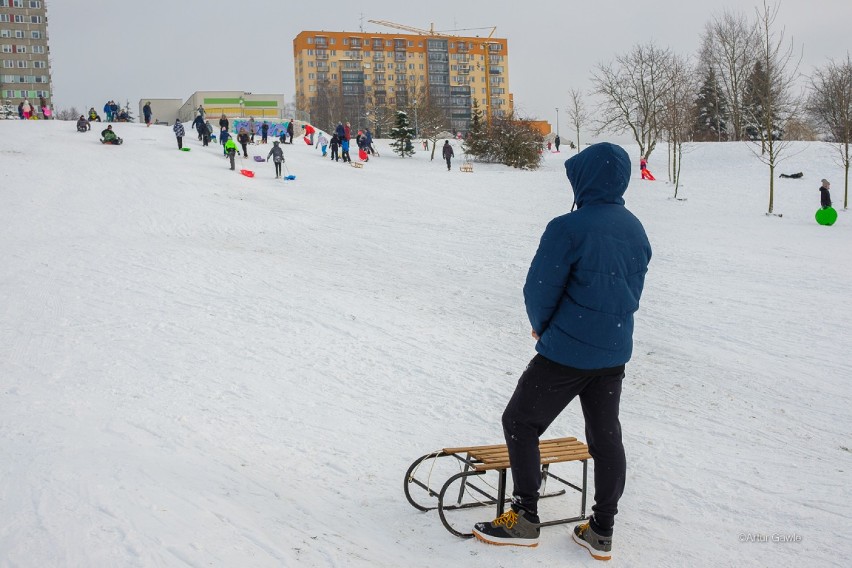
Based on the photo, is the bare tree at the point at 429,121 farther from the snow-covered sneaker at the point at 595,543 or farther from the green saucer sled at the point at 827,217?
the snow-covered sneaker at the point at 595,543

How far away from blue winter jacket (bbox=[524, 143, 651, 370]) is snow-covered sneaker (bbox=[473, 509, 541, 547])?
913mm

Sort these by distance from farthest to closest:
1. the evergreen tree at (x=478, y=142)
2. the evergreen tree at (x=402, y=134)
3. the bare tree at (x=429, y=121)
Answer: the bare tree at (x=429, y=121)
the evergreen tree at (x=402, y=134)
the evergreen tree at (x=478, y=142)

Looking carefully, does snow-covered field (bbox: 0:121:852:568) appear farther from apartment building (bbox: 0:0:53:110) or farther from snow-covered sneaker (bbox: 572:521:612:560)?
apartment building (bbox: 0:0:53:110)

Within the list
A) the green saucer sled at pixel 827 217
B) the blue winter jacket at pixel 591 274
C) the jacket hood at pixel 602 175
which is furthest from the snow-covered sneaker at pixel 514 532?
the green saucer sled at pixel 827 217

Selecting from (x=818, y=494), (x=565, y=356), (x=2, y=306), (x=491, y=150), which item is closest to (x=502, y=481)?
(x=565, y=356)

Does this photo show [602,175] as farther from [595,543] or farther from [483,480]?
[483,480]

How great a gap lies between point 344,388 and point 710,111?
205 ft

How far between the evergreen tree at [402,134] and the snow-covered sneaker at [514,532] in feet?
128

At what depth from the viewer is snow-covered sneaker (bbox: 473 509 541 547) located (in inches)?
143

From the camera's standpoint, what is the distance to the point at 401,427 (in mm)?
5918

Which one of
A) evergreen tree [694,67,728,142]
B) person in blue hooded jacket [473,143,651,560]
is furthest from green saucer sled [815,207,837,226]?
evergreen tree [694,67,728,142]

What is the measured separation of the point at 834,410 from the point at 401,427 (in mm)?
4110

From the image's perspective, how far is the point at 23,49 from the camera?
94000 millimetres

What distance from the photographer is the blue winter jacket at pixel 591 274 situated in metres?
3.35
